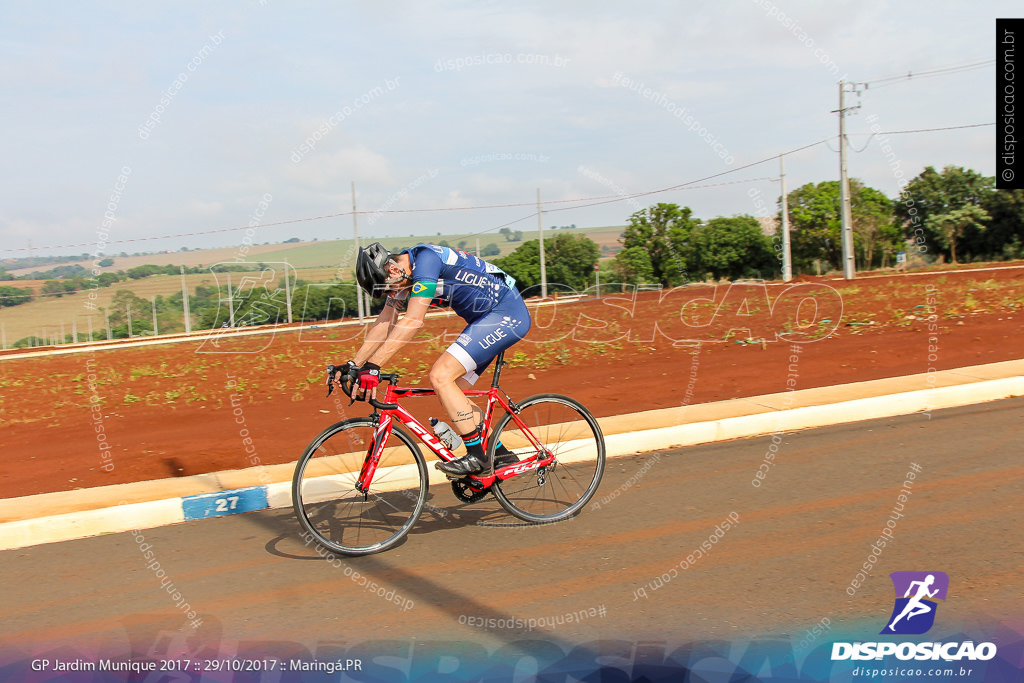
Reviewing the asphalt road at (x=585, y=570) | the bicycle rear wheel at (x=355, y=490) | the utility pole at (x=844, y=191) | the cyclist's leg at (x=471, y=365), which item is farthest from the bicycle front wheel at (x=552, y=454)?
the utility pole at (x=844, y=191)

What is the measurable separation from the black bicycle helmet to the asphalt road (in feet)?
5.87

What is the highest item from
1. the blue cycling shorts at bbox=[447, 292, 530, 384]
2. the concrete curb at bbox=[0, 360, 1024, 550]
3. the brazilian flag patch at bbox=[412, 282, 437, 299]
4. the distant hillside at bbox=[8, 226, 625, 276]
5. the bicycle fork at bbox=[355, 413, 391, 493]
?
the distant hillside at bbox=[8, 226, 625, 276]

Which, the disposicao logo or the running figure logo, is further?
the running figure logo

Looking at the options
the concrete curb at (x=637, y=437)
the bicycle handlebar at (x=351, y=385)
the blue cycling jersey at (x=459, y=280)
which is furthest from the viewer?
the concrete curb at (x=637, y=437)

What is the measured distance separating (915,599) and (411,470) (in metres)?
3.24

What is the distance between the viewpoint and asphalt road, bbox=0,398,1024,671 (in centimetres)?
384

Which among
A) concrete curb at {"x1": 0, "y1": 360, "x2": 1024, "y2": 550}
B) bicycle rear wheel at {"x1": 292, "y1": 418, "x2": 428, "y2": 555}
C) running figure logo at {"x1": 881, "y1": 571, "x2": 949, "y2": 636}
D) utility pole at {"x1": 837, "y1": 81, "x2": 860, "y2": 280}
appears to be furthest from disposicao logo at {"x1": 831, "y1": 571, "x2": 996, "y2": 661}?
utility pole at {"x1": 837, "y1": 81, "x2": 860, "y2": 280}

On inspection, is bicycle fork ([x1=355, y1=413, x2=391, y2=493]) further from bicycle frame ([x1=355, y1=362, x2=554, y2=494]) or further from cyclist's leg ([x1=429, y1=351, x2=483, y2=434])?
cyclist's leg ([x1=429, y1=351, x2=483, y2=434])

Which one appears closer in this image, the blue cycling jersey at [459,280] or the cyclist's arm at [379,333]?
the blue cycling jersey at [459,280]

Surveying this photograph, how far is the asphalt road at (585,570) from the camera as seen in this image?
12.6ft

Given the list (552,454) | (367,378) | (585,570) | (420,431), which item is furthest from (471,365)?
(585,570)

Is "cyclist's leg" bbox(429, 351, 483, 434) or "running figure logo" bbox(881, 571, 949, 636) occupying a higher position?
"cyclist's leg" bbox(429, 351, 483, 434)

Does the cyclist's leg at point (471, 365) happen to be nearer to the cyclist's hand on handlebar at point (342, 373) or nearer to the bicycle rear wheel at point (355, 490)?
the bicycle rear wheel at point (355, 490)

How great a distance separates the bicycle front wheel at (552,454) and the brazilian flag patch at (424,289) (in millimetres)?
1152
